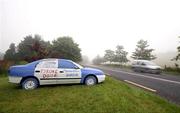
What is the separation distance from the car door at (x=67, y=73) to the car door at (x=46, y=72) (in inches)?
10.4

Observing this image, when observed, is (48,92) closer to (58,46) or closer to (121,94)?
(121,94)

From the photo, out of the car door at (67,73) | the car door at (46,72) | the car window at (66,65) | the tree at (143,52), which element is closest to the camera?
the car door at (46,72)

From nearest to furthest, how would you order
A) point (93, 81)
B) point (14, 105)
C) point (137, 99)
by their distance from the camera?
1. point (14, 105)
2. point (137, 99)
3. point (93, 81)

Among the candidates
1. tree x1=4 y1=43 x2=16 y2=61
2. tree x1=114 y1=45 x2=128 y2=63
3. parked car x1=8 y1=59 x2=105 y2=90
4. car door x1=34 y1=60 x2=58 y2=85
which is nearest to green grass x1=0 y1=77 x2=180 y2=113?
parked car x1=8 y1=59 x2=105 y2=90

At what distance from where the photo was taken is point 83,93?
7953 mm

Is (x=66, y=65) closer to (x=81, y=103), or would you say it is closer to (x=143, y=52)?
(x=81, y=103)

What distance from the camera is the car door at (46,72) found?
29.8 ft

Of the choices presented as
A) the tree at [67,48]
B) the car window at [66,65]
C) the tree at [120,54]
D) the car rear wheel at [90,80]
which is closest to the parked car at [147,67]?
the car rear wheel at [90,80]

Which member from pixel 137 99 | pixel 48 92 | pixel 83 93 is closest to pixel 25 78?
pixel 48 92

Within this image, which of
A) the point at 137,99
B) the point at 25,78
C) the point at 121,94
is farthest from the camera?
the point at 25,78

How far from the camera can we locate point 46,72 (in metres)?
9.16

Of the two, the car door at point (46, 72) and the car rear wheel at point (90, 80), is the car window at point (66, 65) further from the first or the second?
the car rear wheel at point (90, 80)

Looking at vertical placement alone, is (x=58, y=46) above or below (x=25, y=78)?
above

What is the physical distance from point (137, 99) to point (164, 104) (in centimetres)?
104
